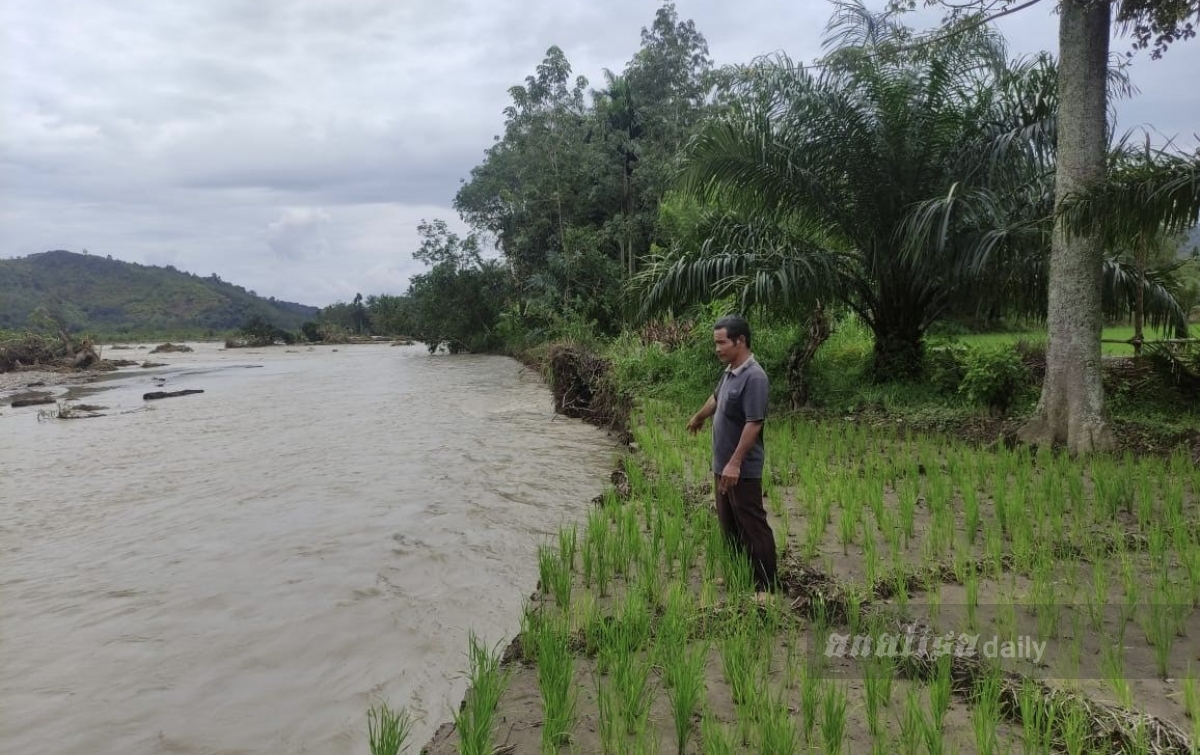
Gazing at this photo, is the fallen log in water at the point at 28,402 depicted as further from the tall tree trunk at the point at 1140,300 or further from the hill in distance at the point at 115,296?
the hill in distance at the point at 115,296

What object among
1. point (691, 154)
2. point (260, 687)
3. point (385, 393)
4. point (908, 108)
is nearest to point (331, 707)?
point (260, 687)

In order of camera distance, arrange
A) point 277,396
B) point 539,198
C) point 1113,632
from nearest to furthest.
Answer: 1. point 1113,632
2. point 277,396
3. point 539,198

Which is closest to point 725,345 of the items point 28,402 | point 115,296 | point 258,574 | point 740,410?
point 740,410

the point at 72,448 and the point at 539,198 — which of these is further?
the point at 539,198

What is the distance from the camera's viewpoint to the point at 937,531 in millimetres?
4695

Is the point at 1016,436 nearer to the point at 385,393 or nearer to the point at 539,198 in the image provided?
the point at 385,393

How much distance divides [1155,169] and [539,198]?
25.6 metres

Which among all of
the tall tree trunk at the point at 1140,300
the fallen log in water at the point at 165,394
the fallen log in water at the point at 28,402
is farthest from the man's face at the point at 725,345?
the fallen log in water at the point at 28,402

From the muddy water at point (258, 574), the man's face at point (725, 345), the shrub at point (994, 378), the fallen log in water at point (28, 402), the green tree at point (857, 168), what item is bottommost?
the muddy water at point (258, 574)

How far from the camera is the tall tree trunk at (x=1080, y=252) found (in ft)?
22.8

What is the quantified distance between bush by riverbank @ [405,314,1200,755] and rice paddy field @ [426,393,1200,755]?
0.01 meters

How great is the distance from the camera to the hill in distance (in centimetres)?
7778

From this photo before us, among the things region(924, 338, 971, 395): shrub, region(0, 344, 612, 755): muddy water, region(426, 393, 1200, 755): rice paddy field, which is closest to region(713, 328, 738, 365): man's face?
region(426, 393, 1200, 755): rice paddy field

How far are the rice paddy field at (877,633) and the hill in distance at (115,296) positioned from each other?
8351cm
